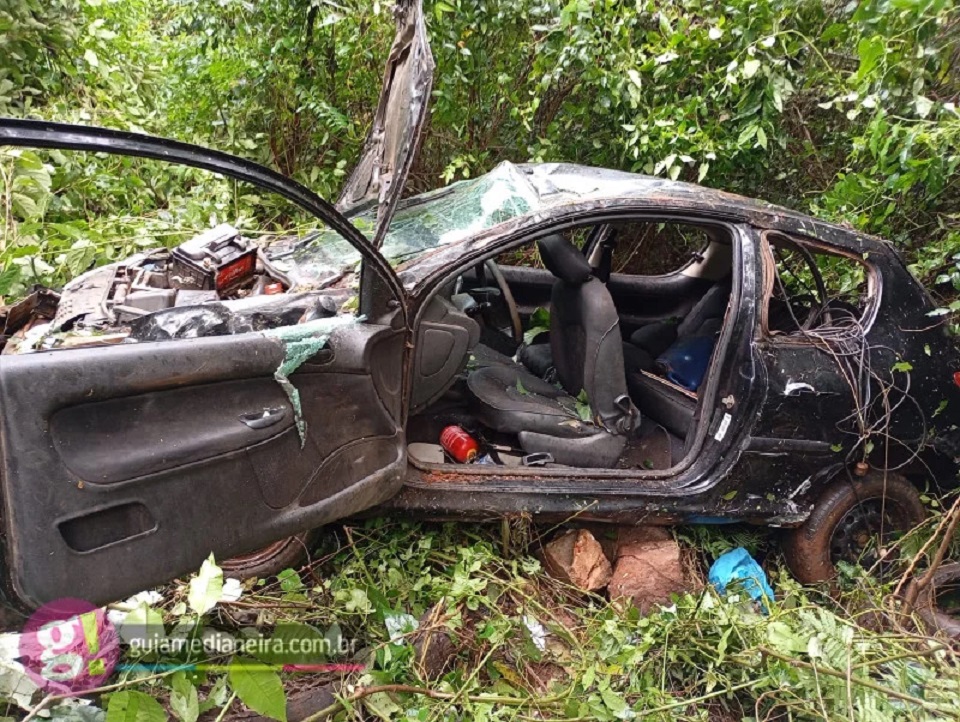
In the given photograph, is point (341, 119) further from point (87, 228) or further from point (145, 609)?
point (145, 609)

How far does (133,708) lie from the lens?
1.53 m

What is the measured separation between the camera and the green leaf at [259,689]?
1619 mm

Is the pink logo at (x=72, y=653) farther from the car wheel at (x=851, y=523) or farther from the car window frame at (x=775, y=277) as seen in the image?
the car wheel at (x=851, y=523)

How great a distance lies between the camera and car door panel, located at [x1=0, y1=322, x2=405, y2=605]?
1.36m

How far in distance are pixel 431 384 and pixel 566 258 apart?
2.71 ft

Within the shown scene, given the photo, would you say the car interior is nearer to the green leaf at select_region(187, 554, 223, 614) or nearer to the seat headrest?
the seat headrest

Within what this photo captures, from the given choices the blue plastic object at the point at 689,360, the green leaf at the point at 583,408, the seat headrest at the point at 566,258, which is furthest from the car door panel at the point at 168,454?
the blue plastic object at the point at 689,360

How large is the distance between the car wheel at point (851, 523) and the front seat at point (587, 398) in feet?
2.88

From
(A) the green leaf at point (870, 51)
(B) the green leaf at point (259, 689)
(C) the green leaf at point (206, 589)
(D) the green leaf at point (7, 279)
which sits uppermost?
(A) the green leaf at point (870, 51)

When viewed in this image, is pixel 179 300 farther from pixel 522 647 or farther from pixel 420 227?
pixel 522 647

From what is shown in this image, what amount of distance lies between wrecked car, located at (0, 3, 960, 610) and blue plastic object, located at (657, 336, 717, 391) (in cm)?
1

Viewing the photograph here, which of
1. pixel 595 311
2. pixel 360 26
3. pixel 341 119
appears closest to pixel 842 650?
pixel 595 311

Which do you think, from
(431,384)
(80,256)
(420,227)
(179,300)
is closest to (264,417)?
(431,384)

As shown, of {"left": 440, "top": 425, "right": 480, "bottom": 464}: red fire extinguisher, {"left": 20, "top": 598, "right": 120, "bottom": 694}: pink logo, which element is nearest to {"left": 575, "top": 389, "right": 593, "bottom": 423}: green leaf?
{"left": 440, "top": 425, "right": 480, "bottom": 464}: red fire extinguisher
